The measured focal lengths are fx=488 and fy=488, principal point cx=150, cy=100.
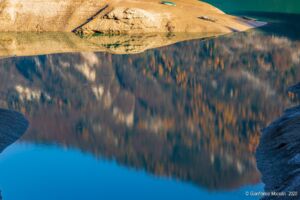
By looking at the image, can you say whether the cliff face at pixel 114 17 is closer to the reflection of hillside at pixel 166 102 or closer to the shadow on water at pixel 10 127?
the reflection of hillside at pixel 166 102

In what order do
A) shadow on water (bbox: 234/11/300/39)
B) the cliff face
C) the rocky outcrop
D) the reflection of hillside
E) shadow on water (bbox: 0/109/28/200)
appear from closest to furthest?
the reflection of hillside
shadow on water (bbox: 0/109/28/200)
the rocky outcrop
shadow on water (bbox: 234/11/300/39)
the cliff face

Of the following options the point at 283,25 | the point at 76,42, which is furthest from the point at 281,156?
the point at 283,25

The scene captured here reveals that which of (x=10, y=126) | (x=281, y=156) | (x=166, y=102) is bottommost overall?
(x=10, y=126)

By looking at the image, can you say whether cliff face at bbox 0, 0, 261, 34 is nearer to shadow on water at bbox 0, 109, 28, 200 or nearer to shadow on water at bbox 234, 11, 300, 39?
shadow on water at bbox 234, 11, 300, 39

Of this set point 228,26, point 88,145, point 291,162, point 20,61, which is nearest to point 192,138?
point 88,145

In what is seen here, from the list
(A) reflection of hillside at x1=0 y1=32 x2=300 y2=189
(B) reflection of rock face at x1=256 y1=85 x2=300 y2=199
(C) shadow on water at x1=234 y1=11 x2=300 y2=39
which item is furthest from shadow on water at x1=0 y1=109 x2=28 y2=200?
(C) shadow on water at x1=234 y1=11 x2=300 y2=39

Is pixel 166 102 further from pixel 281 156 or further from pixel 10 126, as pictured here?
pixel 281 156

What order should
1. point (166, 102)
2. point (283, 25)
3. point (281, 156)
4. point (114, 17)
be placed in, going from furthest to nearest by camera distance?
1. point (283, 25)
2. point (114, 17)
3. point (166, 102)
4. point (281, 156)
